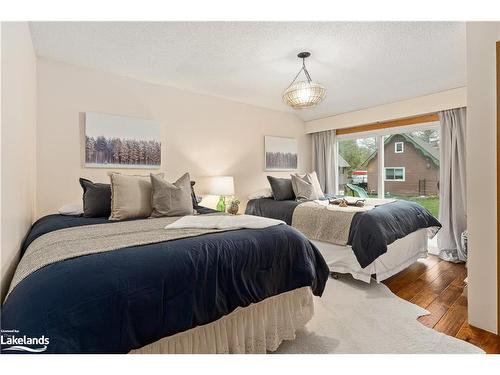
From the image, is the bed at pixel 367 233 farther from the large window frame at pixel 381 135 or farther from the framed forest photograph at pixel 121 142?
the framed forest photograph at pixel 121 142

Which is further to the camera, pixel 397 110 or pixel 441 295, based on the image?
pixel 397 110

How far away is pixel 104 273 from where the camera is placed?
1.00m

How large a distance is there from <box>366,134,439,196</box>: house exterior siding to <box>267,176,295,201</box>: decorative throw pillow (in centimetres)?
175

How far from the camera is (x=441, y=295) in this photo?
2365 mm

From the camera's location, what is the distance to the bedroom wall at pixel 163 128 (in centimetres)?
263

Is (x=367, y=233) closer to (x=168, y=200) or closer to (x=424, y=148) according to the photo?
(x=168, y=200)

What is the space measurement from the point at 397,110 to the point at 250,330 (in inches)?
152

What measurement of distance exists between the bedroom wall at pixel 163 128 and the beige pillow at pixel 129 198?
0.93 meters

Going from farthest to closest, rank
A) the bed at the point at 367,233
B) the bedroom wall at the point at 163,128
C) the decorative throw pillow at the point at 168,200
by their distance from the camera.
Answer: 1. the bedroom wall at the point at 163,128
2. the bed at the point at 367,233
3. the decorative throw pillow at the point at 168,200

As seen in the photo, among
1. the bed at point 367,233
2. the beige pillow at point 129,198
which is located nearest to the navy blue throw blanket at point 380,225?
the bed at point 367,233

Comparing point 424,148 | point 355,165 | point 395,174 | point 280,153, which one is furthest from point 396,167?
point 280,153

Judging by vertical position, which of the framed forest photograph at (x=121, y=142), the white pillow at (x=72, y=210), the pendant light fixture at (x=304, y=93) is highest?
the pendant light fixture at (x=304, y=93)
